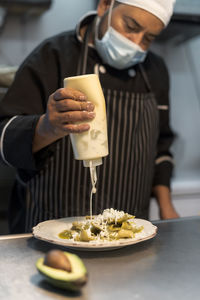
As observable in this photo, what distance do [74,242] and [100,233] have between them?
7 cm

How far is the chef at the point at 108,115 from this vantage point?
1.10m

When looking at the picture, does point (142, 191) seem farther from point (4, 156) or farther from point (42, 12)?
point (42, 12)

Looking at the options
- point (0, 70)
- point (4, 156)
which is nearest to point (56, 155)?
point (4, 156)

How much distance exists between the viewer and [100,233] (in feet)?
2.49

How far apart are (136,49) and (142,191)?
0.44 m

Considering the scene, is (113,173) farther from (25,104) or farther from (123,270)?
(123,270)

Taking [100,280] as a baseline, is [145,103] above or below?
above

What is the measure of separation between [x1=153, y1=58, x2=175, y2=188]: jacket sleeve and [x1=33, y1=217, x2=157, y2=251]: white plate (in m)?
0.53

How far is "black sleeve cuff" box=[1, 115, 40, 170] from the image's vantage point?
961mm

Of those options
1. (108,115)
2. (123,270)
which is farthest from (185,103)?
(123,270)

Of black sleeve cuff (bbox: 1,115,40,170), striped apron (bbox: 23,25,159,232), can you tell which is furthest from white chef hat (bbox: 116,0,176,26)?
black sleeve cuff (bbox: 1,115,40,170)

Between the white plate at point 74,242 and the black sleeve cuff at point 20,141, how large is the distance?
20cm

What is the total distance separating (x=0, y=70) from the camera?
146 cm

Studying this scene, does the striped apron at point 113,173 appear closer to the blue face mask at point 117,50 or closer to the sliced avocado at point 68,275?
the blue face mask at point 117,50
